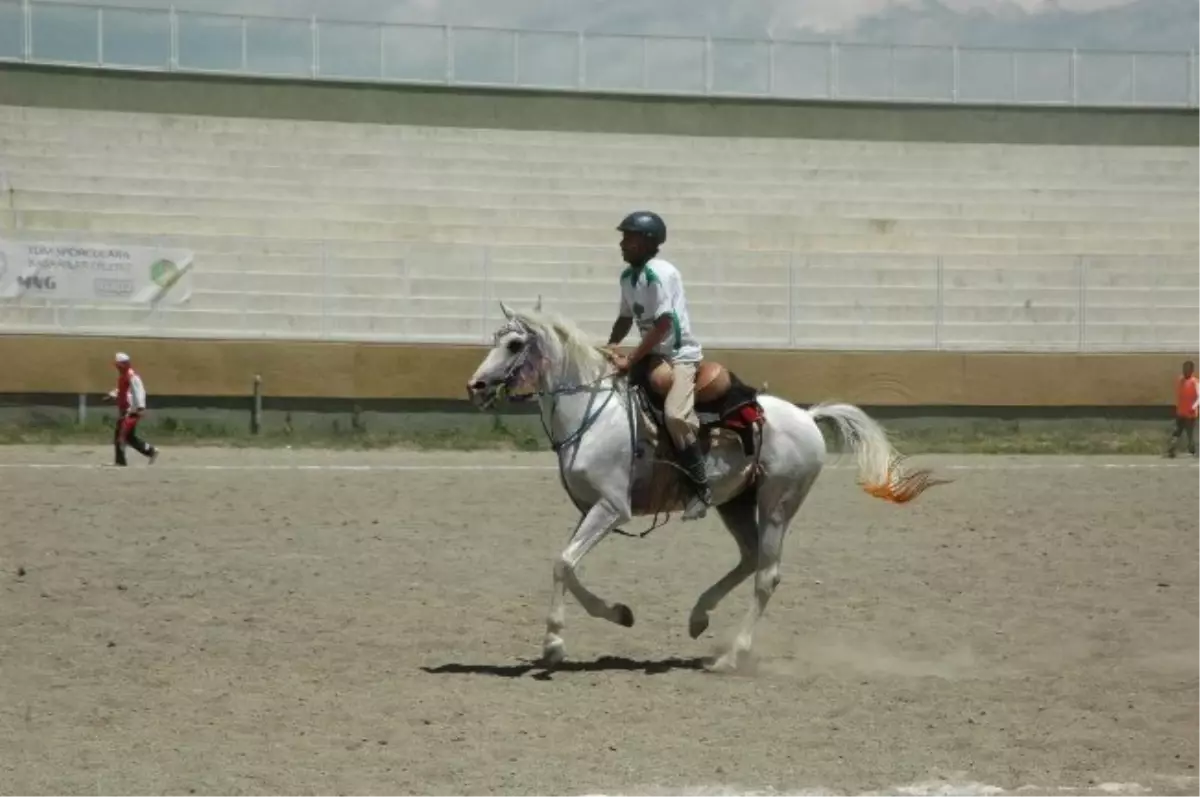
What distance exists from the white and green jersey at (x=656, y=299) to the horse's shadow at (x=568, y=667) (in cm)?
184

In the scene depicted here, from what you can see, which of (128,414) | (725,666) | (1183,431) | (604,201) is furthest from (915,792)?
(604,201)

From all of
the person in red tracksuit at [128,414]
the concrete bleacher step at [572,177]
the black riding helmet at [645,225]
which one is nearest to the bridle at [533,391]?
the black riding helmet at [645,225]

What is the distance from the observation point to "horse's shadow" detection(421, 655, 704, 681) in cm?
995

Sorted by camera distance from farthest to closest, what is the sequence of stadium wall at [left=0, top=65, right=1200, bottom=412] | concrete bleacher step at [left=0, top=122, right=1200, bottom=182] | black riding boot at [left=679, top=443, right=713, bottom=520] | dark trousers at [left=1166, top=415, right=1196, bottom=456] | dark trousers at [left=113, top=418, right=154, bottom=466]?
concrete bleacher step at [left=0, top=122, right=1200, bottom=182]
stadium wall at [left=0, top=65, right=1200, bottom=412]
dark trousers at [left=1166, top=415, right=1196, bottom=456]
dark trousers at [left=113, top=418, right=154, bottom=466]
black riding boot at [left=679, top=443, right=713, bottom=520]

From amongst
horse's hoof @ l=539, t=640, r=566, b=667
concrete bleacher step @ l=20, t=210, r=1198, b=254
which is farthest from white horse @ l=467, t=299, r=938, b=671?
concrete bleacher step @ l=20, t=210, r=1198, b=254

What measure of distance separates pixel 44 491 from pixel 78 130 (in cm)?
1637

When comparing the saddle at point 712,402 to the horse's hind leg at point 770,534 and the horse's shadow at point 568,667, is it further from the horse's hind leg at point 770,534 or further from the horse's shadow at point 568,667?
the horse's shadow at point 568,667

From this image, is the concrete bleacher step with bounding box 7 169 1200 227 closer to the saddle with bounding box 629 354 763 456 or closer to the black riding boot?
the saddle with bounding box 629 354 763 456

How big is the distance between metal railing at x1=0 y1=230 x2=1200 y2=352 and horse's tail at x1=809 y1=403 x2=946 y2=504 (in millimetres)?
18307

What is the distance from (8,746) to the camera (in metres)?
7.90

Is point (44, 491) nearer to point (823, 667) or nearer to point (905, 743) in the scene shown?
point (823, 667)

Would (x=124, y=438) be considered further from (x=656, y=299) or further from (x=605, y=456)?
(x=656, y=299)

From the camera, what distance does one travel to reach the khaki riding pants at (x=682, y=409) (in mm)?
10562

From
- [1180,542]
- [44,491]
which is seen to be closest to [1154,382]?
[1180,542]
